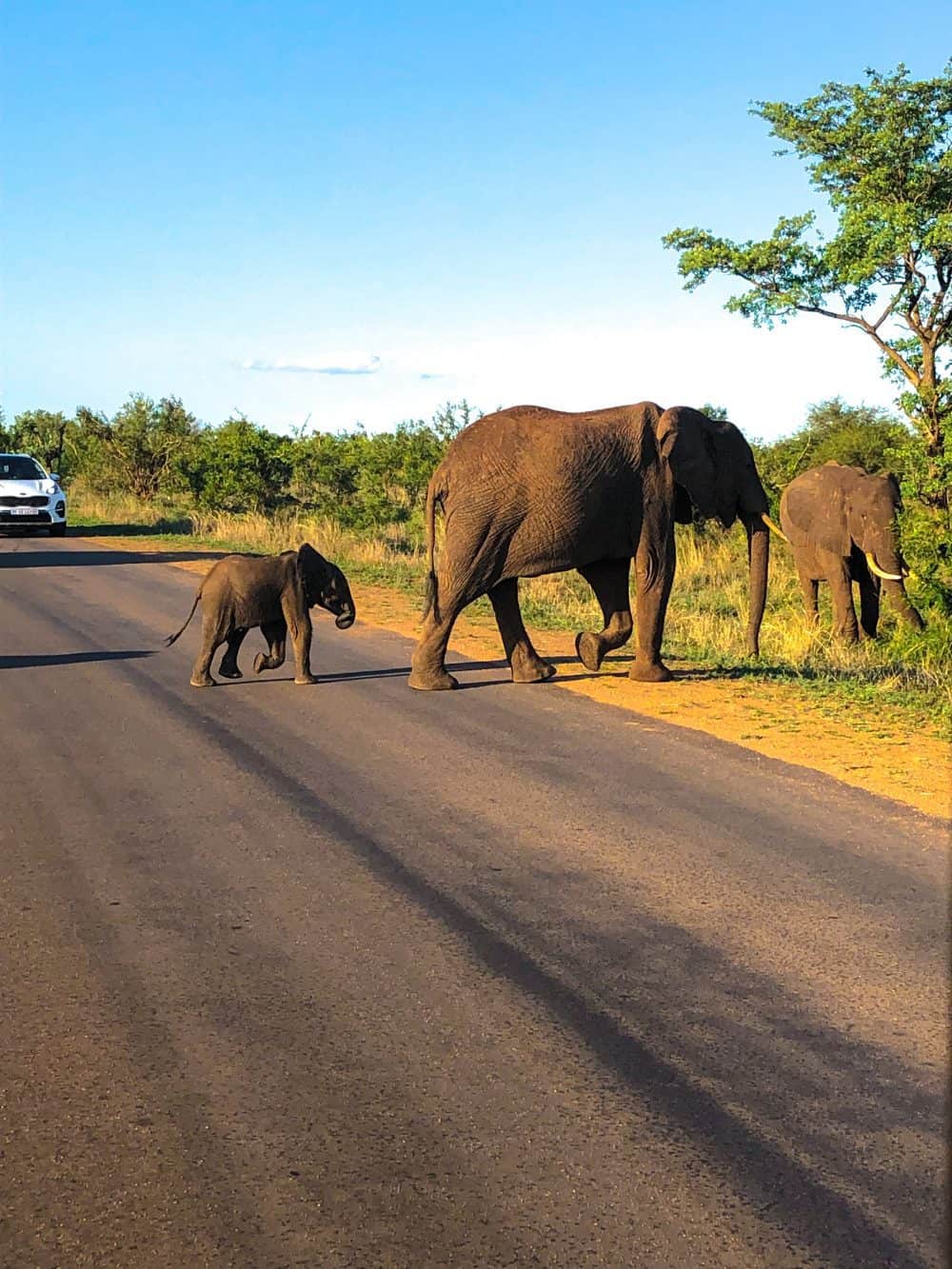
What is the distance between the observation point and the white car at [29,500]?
1083 inches

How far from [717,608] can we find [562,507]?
8015 millimetres

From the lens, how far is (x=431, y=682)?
10.5m

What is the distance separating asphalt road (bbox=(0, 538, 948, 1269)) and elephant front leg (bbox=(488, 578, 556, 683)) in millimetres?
2760

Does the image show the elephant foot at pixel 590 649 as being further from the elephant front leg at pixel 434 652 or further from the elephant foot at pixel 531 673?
the elephant front leg at pixel 434 652

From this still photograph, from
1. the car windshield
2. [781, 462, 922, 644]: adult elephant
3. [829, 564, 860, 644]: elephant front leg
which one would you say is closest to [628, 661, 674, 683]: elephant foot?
[781, 462, 922, 644]: adult elephant

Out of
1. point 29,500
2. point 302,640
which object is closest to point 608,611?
point 302,640

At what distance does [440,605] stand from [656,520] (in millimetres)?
1825

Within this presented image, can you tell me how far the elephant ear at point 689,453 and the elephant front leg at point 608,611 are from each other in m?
0.79

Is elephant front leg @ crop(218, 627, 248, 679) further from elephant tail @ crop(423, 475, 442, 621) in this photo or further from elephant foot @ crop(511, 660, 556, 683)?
elephant foot @ crop(511, 660, 556, 683)

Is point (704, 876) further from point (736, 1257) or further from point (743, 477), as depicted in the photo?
point (743, 477)

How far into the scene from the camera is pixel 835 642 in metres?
15.1

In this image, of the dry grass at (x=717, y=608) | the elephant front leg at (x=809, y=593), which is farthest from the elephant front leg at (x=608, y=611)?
the elephant front leg at (x=809, y=593)

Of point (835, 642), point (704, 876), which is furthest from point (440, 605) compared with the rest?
point (835, 642)

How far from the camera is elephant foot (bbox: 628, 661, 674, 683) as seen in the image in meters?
10.9
